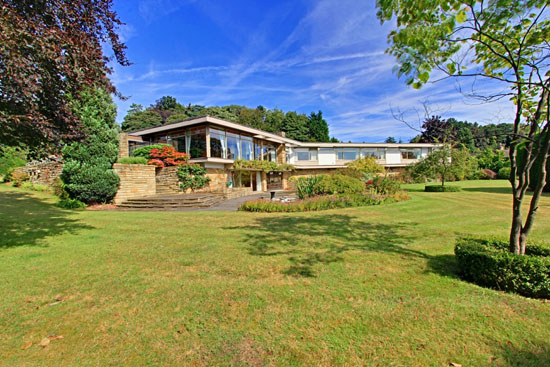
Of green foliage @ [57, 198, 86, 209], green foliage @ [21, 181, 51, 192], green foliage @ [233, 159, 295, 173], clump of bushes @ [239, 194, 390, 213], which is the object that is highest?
green foliage @ [233, 159, 295, 173]

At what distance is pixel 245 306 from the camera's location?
3.24m

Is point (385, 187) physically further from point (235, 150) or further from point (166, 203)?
point (166, 203)

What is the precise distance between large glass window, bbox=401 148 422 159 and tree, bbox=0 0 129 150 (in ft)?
132

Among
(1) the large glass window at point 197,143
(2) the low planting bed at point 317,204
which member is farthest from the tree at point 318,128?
(2) the low planting bed at point 317,204

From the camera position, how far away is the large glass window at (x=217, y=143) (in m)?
20.2

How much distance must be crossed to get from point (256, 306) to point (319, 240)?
3.57 metres

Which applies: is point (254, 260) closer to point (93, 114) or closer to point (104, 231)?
point (104, 231)

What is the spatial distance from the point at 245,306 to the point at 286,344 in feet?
2.87

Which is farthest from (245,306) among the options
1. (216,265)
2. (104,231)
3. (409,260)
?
(104,231)

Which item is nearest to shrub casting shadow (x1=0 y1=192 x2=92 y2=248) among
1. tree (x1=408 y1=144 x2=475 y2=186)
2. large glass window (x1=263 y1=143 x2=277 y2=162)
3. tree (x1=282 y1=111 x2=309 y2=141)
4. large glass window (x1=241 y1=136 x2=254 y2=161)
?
→ large glass window (x1=241 y1=136 x2=254 y2=161)

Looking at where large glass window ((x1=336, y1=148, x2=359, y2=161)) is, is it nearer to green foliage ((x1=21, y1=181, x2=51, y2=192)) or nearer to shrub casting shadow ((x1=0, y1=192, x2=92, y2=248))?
green foliage ((x1=21, y1=181, x2=51, y2=192))

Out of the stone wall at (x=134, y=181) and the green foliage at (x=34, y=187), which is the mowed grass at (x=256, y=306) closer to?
the stone wall at (x=134, y=181)

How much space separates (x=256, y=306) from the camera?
3.24 meters

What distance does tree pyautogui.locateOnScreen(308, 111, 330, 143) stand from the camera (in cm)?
5759
